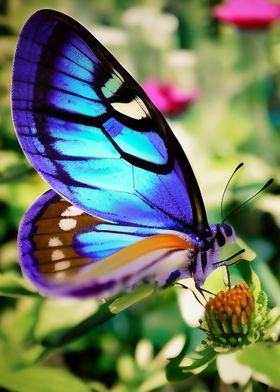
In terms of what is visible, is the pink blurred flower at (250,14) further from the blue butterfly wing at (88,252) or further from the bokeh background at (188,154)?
the blue butterfly wing at (88,252)

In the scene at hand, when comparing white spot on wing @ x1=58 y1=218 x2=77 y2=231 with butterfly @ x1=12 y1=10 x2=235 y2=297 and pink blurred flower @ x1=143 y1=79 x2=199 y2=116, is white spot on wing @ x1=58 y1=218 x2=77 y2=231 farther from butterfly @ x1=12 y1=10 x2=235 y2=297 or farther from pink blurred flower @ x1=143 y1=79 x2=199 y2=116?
pink blurred flower @ x1=143 y1=79 x2=199 y2=116

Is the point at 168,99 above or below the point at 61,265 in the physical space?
below

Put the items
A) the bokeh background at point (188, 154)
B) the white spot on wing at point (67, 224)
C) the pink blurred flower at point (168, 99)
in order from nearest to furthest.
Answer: the white spot on wing at point (67, 224)
the bokeh background at point (188, 154)
the pink blurred flower at point (168, 99)

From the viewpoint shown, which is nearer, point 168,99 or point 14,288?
point 14,288

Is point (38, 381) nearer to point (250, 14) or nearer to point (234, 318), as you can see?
point (234, 318)

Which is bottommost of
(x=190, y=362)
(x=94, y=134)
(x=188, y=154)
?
(x=188, y=154)

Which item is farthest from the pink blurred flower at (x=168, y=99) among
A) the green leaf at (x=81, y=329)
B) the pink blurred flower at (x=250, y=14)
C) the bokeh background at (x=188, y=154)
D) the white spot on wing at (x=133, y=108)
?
the white spot on wing at (x=133, y=108)

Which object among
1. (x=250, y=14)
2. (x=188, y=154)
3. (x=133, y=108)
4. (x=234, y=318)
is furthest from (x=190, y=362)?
(x=250, y=14)
